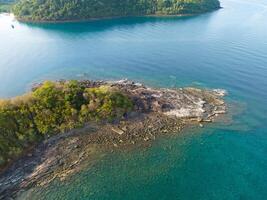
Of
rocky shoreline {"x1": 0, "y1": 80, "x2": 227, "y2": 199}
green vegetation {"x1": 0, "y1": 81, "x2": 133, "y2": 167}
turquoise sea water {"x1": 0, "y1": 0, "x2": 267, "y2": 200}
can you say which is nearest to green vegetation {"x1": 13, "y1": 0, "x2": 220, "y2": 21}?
turquoise sea water {"x1": 0, "y1": 0, "x2": 267, "y2": 200}

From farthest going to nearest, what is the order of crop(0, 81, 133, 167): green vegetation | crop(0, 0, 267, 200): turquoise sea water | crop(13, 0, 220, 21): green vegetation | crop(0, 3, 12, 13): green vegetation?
crop(0, 3, 12, 13): green vegetation → crop(13, 0, 220, 21): green vegetation → crop(0, 81, 133, 167): green vegetation → crop(0, 0, 267, 200): turquoise sea water

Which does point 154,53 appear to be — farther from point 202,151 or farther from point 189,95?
point 202,151

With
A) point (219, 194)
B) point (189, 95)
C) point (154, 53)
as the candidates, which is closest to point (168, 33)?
point (154, 53)

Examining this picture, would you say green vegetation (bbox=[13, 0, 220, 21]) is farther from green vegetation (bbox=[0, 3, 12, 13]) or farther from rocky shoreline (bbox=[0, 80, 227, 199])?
rocky shoreline (bbox=[0, 80, 227, 199])

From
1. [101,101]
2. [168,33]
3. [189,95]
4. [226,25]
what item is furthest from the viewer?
[226,25]

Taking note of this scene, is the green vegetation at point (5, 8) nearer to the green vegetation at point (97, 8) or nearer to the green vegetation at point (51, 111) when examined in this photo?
the green vegetation at point (97, 8)

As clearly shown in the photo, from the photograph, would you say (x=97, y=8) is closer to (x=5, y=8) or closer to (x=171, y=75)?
(x=5, y=8)
